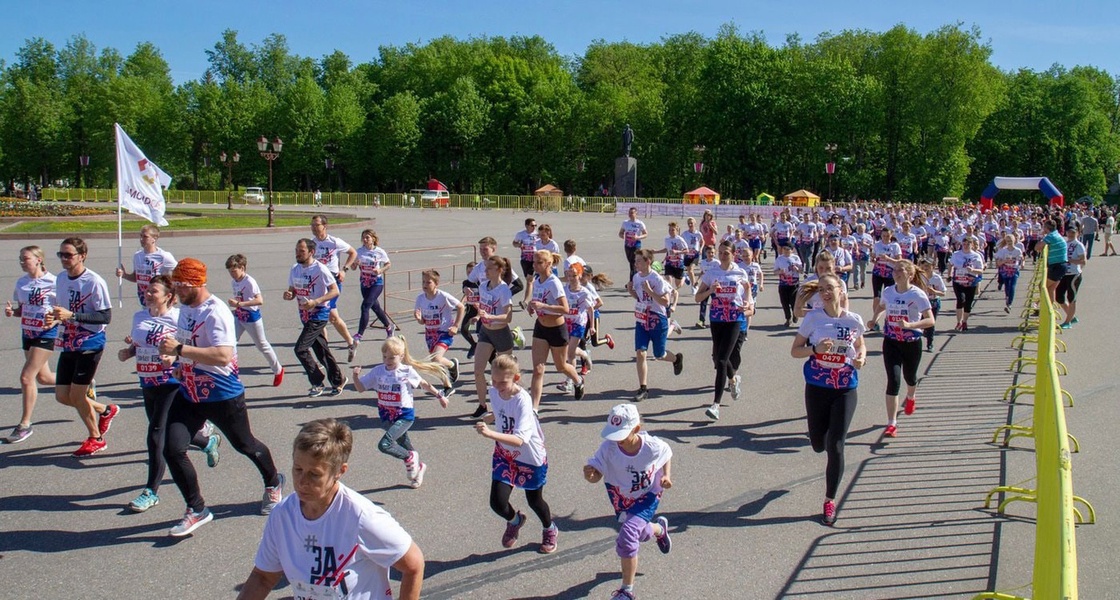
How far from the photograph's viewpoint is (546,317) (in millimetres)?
8820

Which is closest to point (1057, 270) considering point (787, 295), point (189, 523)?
point (787, 295)

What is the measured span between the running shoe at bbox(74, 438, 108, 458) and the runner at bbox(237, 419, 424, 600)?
5043mm

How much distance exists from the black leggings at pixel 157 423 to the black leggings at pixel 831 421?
4.57 metres

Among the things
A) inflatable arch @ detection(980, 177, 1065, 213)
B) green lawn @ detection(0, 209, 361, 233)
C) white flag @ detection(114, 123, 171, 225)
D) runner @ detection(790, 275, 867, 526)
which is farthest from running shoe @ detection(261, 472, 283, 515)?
inflatable arch @ detection(980, 177, 1065, 213)

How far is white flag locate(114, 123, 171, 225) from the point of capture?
12.5 metres

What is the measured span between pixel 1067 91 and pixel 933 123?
49.9 feet

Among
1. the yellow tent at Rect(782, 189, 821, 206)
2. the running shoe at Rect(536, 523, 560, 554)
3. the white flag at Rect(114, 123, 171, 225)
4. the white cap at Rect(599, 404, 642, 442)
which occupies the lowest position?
the running shoe at Rect(536, 523, 560, 554)

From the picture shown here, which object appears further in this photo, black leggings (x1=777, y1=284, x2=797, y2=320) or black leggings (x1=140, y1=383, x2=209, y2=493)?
black leggings (x1=777, y1=284, x2=797, y2=320)

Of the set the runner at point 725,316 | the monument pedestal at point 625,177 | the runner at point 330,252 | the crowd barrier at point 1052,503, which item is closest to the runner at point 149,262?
the runner at point 330,252

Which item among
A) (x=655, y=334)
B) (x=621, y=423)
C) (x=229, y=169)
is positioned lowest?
(x=655, y=334)

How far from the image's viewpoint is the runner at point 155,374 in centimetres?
597

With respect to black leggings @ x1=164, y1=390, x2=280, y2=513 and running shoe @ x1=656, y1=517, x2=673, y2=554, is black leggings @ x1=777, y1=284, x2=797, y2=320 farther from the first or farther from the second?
black leggings @ x1=164, y1=390, x2=280, y2=513

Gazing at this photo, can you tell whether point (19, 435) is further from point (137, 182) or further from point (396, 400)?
point (137, 182)

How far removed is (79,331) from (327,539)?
5.18 metres
